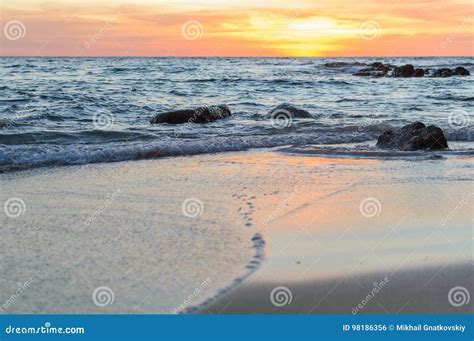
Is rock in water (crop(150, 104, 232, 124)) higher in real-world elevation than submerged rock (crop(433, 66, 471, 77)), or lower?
lower

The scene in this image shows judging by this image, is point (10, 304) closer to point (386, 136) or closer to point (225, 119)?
point (386, 136)

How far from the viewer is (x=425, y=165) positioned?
29.9 feet

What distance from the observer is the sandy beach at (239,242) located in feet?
13.5

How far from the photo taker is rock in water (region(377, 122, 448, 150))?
10781 mm

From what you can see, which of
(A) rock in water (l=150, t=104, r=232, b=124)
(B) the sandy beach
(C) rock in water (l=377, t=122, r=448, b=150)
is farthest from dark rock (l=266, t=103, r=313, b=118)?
(B) the sandy beach

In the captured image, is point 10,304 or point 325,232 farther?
point 325,232

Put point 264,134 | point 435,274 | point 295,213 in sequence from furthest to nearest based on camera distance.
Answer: point 264,134 → point 295,213 → point 435,274

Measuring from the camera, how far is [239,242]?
5.20m

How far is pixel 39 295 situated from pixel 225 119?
1283cm

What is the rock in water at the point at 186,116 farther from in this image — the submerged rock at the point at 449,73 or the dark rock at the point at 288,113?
the submerged rock at the point at 449,73

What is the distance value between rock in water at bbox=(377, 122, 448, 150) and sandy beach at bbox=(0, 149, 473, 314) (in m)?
2.31

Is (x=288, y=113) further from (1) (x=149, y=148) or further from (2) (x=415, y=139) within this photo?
(1) (x=149, y=148)

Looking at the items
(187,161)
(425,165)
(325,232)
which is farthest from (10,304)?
(425,165)

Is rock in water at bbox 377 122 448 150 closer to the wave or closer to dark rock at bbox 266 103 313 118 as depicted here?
the wave
